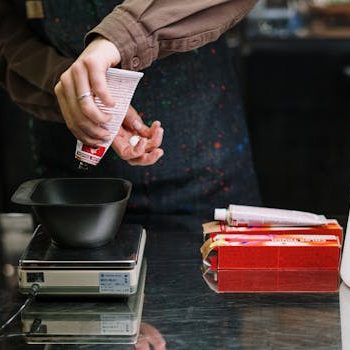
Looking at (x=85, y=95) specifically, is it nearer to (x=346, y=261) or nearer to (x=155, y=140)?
(x=155, y=140)

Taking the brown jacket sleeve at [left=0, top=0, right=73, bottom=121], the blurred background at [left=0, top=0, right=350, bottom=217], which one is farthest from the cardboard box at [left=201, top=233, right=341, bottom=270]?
the blurred background at [left=0, top=0, right=350, bottom=217]

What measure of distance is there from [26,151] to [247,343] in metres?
1.22

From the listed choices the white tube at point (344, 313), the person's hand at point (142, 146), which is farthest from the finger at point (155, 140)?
the white tube at point (344, 313)

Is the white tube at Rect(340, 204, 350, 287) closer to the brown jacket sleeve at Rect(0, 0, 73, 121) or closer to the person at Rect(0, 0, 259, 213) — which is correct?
the person at Rect(0, 0, 259, 213)

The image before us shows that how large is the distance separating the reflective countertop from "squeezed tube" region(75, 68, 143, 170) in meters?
0.20

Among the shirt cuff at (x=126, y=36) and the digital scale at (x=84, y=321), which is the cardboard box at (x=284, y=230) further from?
the shirt cuff at (x=126, y=36)

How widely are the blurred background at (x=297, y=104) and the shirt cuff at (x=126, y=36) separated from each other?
1.67 meters

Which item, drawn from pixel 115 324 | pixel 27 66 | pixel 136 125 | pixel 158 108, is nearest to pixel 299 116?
pixel 158 108

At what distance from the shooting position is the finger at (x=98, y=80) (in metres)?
0.87

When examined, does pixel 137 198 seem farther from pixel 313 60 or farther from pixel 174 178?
pixel 313 60

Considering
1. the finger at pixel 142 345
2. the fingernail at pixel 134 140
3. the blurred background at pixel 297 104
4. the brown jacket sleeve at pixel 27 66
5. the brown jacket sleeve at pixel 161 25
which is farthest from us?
the blurred background at pixel 297 104

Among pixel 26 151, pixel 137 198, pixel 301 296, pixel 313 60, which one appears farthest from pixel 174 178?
pixel 313 60

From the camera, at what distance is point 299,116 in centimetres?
267

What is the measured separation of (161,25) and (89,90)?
0.17 meters
